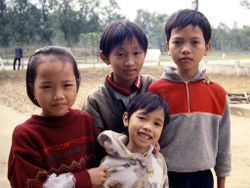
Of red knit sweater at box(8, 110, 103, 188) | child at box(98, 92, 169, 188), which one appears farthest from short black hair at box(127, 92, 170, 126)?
red knit sweater at box(8, 110, 103, 188)

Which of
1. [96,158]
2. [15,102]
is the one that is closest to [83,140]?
[96,158]

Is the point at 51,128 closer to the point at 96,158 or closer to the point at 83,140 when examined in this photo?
the point at 83,140

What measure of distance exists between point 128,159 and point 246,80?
45.7 feet

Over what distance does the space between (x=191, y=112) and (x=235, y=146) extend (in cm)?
444

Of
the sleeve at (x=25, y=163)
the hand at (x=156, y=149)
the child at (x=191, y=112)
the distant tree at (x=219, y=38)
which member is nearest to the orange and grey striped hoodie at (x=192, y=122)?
the child at (x=191, y=112)

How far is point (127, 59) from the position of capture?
1923 mm

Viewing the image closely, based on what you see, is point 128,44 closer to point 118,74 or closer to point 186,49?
point 118,74

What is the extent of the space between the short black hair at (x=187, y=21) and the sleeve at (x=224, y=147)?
0.43 meters

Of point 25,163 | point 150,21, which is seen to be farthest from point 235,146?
point 150,21

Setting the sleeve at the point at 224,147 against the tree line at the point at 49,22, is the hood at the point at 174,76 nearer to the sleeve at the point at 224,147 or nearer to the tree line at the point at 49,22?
the sleeve at the point at 224,147

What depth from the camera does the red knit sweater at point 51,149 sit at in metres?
1.51

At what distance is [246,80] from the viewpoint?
14.8 metres

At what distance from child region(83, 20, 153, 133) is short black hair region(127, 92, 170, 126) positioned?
10cm

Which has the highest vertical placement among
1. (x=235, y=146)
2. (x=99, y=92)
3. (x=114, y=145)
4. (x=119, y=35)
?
(x=119, y=35)
